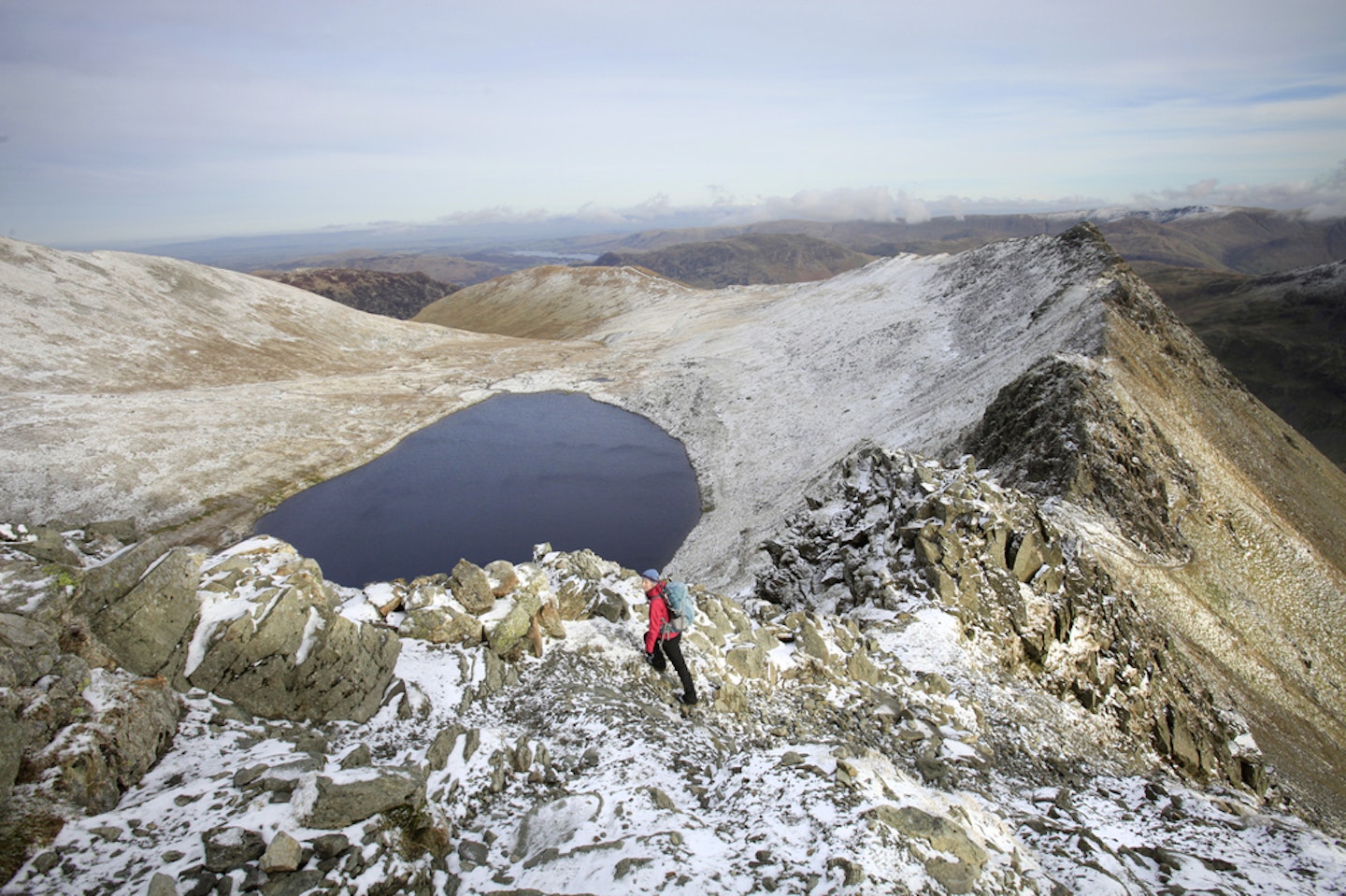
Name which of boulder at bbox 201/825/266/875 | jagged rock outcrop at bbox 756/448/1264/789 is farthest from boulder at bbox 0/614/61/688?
jagged rock outcrop at bbox 756/448/1264/789

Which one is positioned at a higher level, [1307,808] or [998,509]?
[998,509]

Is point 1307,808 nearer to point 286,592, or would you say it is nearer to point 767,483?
point 286,592

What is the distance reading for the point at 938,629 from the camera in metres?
15.4

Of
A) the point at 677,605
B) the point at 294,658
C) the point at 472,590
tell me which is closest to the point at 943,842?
the point at 677,605

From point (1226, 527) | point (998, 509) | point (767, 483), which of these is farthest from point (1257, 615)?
point (767, 483)

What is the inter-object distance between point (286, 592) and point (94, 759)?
382 cm

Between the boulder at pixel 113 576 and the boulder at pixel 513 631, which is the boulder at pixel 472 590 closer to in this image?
the boulder at pixel 513 631

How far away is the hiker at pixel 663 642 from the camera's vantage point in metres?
12.2

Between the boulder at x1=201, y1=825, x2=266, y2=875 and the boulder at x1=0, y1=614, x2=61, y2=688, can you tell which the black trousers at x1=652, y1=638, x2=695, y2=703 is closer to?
the boulder at x1=201, y1=825, x2=266, y2=875

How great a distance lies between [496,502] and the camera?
143 feet

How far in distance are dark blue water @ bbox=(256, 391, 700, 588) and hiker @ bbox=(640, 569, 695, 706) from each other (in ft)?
69.7

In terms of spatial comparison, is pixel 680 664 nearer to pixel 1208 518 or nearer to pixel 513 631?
pixel 513 631

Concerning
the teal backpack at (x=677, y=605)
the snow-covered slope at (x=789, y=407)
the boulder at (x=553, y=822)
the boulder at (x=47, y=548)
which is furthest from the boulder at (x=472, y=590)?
the boulder at (x=47, y=548)

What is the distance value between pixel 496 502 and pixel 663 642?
33.7 meters
